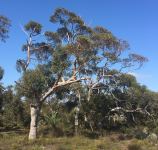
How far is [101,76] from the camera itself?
31578mm

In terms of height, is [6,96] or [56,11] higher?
[56,11]

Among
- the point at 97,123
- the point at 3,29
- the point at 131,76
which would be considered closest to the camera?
the point at 3,29

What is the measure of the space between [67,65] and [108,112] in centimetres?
806

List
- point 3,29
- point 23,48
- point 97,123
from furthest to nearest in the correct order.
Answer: point 97,123, point 23,48, point 3,29

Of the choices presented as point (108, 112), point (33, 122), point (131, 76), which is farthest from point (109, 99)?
point (33, 122)

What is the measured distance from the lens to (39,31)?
32.3 meters

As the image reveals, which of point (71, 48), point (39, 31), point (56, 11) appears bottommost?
point (71, 48)

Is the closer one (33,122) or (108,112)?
(33,122)

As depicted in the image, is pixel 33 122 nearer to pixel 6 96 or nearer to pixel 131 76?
pixel 6 96

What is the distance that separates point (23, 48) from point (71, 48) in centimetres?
504

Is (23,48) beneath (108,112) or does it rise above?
above

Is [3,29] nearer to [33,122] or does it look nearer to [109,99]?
[33,122]

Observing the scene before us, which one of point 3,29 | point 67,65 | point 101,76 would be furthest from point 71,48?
point 3,29

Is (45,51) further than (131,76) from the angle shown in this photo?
No
